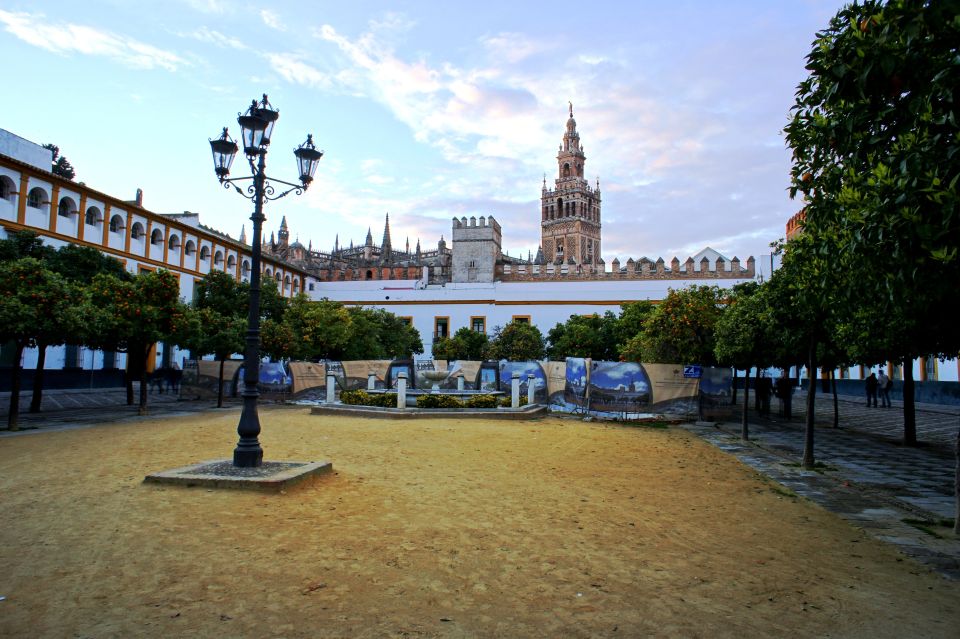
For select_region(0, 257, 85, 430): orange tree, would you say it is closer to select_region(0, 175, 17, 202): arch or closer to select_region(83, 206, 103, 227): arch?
select_region(0, 175, 17, 202): arch

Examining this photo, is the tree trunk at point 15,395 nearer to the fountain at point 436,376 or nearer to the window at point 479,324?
the fountain at point 436,376

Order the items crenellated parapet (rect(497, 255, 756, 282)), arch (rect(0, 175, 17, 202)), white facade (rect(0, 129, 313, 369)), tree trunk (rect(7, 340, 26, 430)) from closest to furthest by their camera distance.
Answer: tree trunk (rect(7, 340, 26, 430)) → arch (rect(0, 175, 17, 202)) → white facade (rect(0, 129, 313, 369)) → crenellated parapet (rect(497, 255, 756, 282))

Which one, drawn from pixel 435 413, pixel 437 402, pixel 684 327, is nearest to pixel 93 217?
pixel 437 402

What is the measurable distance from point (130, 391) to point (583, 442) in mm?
17228

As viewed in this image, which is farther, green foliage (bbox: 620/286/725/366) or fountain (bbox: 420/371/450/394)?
fountain (bbox: 420/371/450/394)

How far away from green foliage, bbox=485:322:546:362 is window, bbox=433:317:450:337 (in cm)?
937

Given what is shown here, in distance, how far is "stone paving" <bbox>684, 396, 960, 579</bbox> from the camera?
19.7 feet

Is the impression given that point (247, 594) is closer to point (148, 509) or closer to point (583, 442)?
point (148, 509)

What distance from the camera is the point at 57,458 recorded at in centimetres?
927

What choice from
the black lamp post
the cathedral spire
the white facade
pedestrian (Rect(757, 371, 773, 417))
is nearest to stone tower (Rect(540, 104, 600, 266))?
the cathedral spire

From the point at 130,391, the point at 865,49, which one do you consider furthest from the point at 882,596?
the point at 130,391

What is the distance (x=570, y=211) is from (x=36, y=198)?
72741 mm

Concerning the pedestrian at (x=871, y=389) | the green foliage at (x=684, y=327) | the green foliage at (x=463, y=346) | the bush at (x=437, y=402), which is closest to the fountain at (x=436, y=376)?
the bush at (x=437, y=402)

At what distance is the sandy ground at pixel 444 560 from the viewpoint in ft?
12.0
